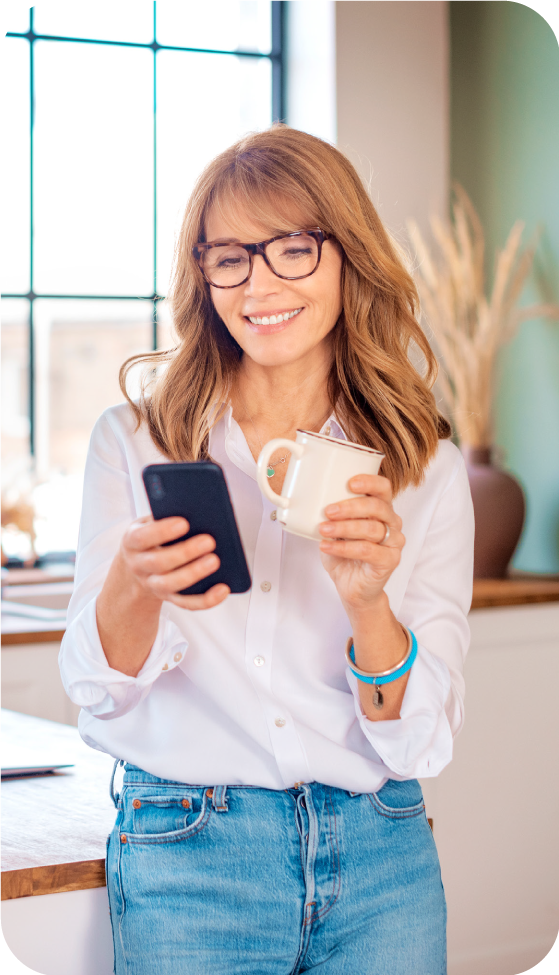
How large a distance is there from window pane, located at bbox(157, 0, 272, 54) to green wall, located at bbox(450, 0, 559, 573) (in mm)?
648

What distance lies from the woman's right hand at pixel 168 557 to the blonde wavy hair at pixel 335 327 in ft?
0.98

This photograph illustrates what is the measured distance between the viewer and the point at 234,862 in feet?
3.07

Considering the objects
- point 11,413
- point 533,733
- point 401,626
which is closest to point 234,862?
point 401,626

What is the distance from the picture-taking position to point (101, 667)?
92cm

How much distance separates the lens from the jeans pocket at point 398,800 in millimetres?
1013

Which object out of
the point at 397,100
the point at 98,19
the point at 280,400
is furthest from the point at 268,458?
the point at 98,19

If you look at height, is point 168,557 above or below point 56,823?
above

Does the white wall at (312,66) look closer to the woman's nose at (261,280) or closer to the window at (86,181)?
the window at (86,181)

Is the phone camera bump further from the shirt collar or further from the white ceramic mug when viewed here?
the shirt collar

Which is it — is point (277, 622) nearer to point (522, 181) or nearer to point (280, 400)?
point (280, 400)

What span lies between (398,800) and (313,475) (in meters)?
0.43

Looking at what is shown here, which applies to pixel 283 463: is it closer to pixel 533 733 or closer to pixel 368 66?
pixel 533 733

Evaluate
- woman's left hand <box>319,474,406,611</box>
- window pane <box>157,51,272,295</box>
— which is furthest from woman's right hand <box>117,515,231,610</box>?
window pane <box>157,51,272,295</box>

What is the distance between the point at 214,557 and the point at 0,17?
7.97ft
